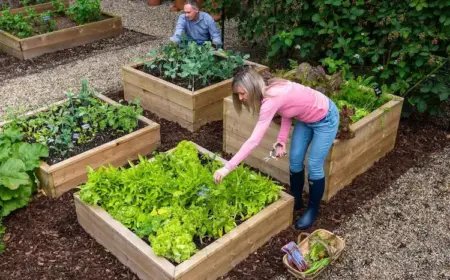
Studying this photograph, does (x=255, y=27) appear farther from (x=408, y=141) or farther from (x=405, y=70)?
(x=408, y=141)

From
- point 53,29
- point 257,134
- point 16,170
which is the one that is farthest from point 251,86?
point 53,29

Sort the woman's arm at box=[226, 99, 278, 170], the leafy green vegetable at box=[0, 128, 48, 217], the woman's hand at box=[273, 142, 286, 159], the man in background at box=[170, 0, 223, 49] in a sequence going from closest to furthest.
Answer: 1. the woman's arm at box=[226, 99, 278, 170]
2. the woman's hand at box=[273, 142, 286, 159]
3. the leafy green vegetable at box=[0, 128, 48, 217]
4. the man in background at box=[170, 0, 223, 49]

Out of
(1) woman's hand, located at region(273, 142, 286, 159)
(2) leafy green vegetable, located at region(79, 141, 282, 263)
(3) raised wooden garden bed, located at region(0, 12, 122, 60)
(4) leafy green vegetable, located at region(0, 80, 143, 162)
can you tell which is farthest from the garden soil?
(3) raised wooden garden bed, located at region(0, 12, 122, 60)

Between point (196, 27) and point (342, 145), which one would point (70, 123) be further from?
point (342, 145)

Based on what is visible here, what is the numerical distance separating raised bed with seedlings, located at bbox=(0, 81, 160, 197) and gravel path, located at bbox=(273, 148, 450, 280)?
2.00m

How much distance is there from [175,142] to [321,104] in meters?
2.07

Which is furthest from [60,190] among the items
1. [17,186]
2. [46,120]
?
[46,120]

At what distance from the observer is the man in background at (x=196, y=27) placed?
19.9 feet

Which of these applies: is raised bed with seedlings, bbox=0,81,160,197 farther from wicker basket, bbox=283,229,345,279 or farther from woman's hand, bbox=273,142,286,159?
wicker basket, bbox=283,229,345,279

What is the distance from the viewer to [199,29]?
20.5ft

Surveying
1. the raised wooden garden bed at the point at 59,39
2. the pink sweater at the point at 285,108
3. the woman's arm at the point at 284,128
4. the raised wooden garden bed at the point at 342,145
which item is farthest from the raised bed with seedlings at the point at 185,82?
the raised wooden garden bed at the point at 59,39

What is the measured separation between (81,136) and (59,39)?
12.6ft

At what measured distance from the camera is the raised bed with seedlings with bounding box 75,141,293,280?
10.7 ft

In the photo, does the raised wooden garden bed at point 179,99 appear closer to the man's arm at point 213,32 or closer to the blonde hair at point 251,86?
the man's arm at point 213,32
